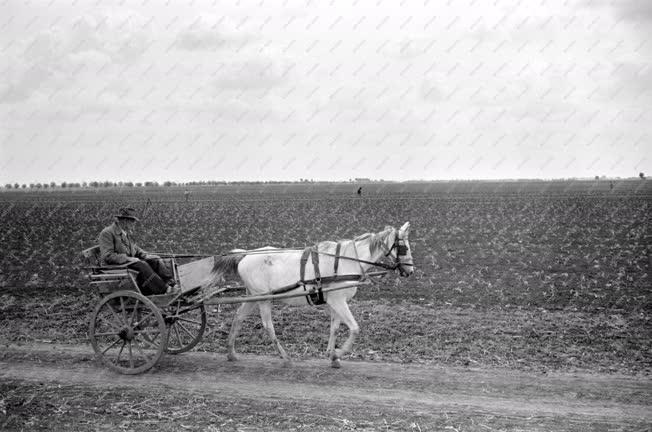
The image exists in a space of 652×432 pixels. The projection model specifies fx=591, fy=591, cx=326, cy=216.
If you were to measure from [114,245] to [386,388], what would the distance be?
4.83m

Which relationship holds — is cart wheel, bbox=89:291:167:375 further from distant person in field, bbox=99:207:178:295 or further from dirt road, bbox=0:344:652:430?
distant person in field, bbox=99:207:178:295

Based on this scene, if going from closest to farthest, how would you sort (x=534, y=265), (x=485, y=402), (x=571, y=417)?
(x=571, y=417)
(x=485, y=402)
(x=534, y=265)

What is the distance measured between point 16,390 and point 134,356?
210cm

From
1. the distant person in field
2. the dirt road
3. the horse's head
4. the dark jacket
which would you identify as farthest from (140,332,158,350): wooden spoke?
the horse's head

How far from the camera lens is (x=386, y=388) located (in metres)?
8.15

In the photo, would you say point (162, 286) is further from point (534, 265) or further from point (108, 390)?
point (534, 265)

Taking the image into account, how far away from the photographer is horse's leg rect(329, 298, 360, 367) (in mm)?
9031

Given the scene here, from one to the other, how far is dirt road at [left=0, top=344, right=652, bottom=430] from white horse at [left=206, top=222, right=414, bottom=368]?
63 cm

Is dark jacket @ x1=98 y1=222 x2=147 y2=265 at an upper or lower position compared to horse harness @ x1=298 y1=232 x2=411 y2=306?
upper

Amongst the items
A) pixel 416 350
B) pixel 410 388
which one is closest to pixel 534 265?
pixel 416 350

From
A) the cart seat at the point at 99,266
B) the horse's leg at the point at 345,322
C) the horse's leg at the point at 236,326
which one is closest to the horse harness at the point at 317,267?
the horse's leg at the point at 345,322

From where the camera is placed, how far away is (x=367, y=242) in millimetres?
9555

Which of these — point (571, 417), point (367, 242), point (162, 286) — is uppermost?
point (367, 242)

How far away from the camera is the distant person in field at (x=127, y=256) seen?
30.6 feet
